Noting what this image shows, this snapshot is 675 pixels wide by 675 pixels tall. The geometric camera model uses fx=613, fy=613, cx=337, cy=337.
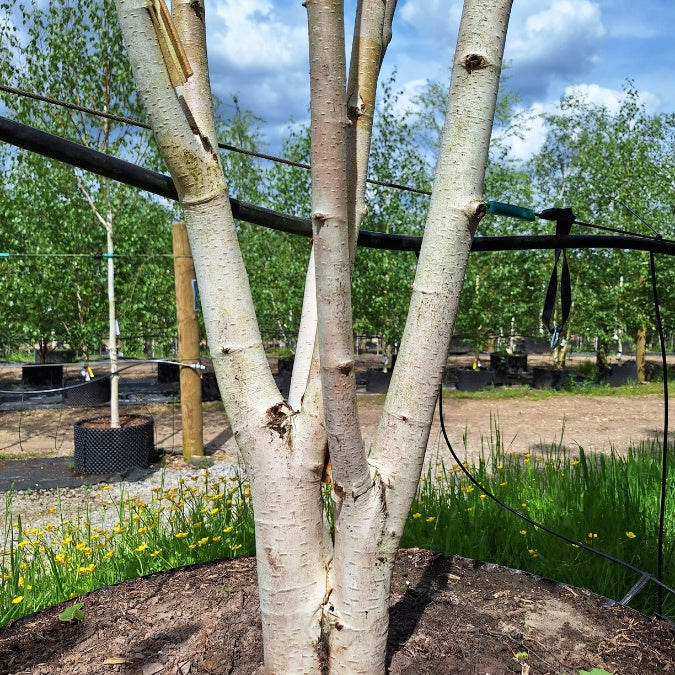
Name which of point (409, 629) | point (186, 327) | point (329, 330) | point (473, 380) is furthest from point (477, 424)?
point (329, 330)

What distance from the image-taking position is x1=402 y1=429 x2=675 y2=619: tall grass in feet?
7.09

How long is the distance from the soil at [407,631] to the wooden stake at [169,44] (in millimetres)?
1149

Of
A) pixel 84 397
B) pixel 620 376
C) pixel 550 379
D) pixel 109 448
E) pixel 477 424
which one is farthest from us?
pixel 620 376

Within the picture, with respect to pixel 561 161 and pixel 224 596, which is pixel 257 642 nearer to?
Result: pixel 224 596

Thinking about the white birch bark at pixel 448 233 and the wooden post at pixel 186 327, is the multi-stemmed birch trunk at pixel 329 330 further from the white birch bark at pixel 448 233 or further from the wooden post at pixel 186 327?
the wooden post at pixel 186 327

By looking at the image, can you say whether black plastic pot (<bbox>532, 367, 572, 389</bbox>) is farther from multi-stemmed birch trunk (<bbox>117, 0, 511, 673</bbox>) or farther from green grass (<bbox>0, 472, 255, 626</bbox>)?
multi-stemmed birch trunk (<bbox>117, 0, 511, 673</bbox>)

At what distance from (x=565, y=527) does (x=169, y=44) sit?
2.27 meters

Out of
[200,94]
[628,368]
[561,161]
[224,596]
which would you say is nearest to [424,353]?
[200,94]

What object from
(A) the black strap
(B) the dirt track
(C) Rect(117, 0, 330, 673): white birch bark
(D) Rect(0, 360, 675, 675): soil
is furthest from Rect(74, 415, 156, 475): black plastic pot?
(A) the black strap

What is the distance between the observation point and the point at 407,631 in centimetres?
141

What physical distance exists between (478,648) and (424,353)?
0.70 meters

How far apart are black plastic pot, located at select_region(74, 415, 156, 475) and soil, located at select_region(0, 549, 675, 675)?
4133 mm

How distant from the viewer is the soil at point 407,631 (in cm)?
128

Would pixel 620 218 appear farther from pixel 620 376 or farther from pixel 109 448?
pixel 109 448
